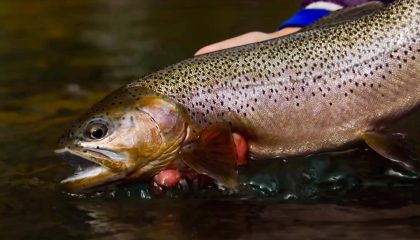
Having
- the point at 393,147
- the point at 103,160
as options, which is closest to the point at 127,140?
the point at 103,160

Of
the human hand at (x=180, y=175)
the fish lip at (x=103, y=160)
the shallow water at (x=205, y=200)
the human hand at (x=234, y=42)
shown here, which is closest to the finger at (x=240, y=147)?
the human hand at (x=180, y=175)

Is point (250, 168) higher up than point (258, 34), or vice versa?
point (258, 34)

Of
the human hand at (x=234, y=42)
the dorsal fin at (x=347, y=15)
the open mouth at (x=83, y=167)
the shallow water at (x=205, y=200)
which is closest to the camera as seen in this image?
the shallow water at (x=205, y=200)

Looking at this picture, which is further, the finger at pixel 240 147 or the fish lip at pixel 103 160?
the finger at pixel 240 147

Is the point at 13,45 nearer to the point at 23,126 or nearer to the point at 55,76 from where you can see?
the point at 55,76

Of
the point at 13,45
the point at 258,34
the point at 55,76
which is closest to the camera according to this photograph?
the point at 258,34

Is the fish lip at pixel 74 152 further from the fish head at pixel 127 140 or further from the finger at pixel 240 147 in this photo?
the finger at pixel 240 147

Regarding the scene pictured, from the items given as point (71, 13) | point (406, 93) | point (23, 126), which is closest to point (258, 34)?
point (406, 93)
